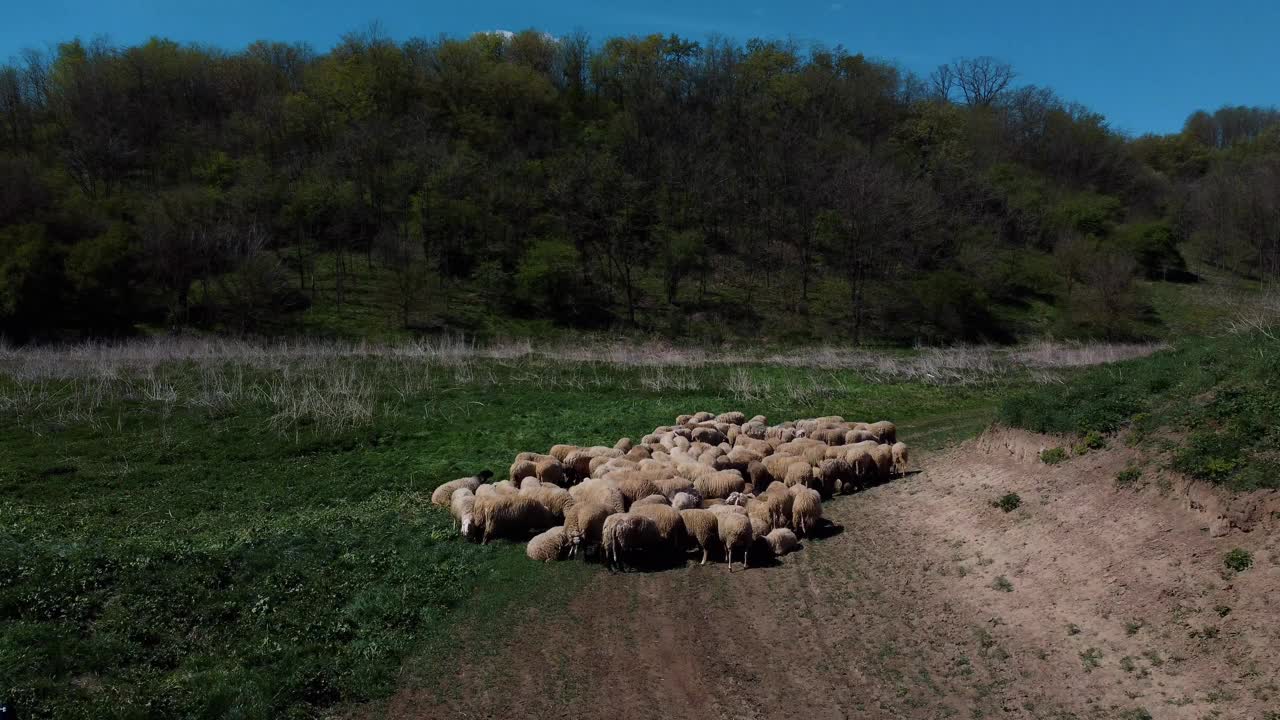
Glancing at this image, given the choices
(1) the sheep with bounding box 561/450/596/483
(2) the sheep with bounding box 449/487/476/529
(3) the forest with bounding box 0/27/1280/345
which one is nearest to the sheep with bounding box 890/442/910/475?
(1) the sheep with bounding box 561/450/596/483

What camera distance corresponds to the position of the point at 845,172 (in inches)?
2685

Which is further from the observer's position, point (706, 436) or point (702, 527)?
point (706, 436)

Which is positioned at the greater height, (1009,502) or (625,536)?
(1009,502)

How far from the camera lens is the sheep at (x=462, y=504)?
1369 centimetres

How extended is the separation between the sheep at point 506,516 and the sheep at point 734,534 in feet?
10.4

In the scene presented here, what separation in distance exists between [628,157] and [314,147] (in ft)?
103

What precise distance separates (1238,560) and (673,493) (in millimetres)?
7731

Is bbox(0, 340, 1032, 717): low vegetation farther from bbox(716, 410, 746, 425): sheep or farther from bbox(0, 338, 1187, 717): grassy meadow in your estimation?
bbox(716, 410, 746, 425): sheep

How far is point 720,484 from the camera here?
14672 mm

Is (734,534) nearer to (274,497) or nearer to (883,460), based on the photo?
(883,460)

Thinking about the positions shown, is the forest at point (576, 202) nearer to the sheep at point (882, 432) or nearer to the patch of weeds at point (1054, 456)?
the sheep at point (882, 432)

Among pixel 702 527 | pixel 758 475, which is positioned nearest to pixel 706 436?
pixel 758 475

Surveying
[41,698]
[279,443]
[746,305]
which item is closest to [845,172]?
[746,305]

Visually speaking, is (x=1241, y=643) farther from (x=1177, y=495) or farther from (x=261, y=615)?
(x=261, y=615)
